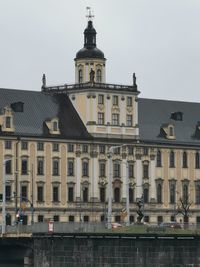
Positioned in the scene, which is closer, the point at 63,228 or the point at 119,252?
the point at 119,252

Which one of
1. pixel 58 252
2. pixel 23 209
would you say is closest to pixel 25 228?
pixel 58 252

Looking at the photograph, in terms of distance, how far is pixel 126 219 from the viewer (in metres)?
199

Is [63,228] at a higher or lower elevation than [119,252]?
higher

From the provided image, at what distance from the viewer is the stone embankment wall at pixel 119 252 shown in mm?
136875

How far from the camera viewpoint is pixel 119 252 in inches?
5404

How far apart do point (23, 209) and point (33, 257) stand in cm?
5775

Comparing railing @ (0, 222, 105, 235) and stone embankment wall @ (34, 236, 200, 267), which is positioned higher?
railing @ (0, 222, 105, 235)

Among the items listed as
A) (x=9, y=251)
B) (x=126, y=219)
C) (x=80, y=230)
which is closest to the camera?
(x=80, y=230)

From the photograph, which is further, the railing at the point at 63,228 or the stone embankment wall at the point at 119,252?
the railing at the point at 63,228

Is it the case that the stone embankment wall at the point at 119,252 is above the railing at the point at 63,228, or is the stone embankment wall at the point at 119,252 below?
below

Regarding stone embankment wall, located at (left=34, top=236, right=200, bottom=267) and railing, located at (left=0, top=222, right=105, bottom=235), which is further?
railing, located at (left=0, top=222, right=105, bottom=235)

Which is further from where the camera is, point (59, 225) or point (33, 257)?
point (59, 225)

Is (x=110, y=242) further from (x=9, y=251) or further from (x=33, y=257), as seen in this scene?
(x=9, y=251)

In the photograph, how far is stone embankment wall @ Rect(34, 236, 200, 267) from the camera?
13688cm
